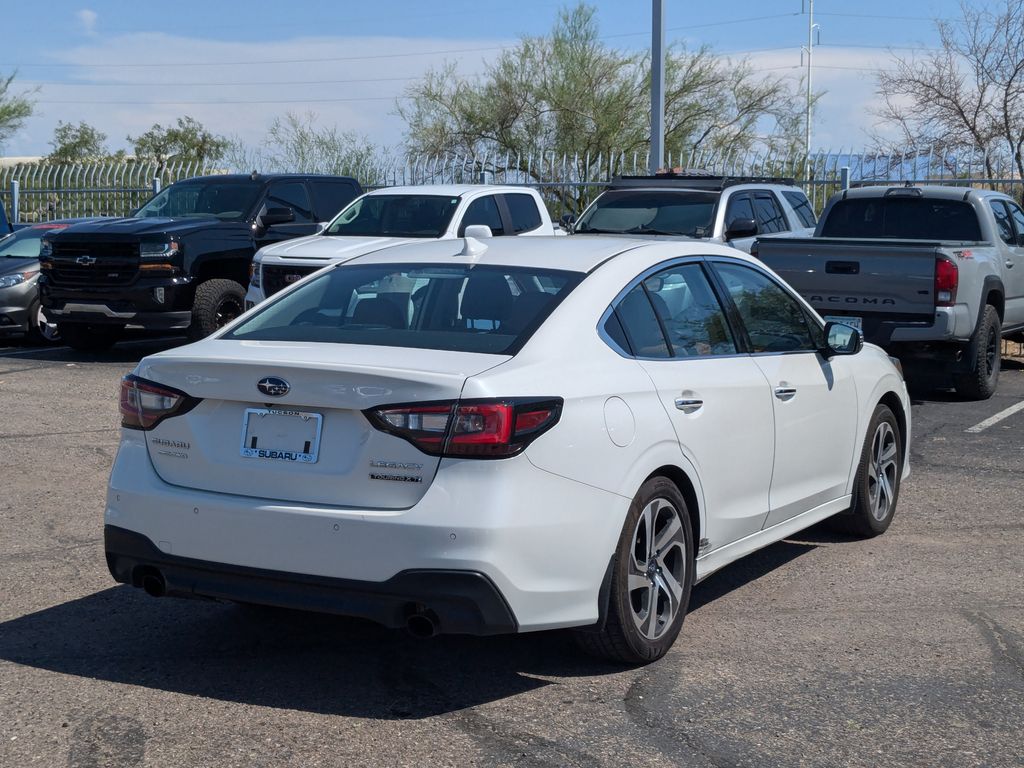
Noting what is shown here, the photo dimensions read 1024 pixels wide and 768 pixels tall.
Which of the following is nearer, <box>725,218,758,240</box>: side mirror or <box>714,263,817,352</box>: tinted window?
<box>714,263,817,352</box>: tinted window

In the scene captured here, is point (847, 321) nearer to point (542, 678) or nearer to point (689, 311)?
point (689, 311)

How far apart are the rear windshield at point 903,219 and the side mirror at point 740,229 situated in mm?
716

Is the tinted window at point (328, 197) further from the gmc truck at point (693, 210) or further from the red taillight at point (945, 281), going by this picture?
the red taillight at point (945, 281)

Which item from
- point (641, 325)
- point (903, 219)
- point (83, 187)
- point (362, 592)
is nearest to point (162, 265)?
point (903, 219)

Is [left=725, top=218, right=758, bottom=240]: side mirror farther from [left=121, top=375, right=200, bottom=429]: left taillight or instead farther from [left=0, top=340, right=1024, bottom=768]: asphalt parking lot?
[left=121, top=375, right=200, bottom=429]: left taillight

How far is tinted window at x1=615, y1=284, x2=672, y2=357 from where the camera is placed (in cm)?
524

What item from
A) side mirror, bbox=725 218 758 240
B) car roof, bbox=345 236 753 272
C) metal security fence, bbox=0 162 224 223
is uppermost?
metal security fence, bbox=0 162 224 223

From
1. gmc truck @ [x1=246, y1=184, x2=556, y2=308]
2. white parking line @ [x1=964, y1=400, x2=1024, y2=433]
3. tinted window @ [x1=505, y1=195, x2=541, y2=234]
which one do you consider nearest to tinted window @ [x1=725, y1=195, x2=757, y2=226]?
gmc truck @ [x1=246, y1=184, x2=556, y2=308]

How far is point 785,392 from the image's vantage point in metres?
6.07

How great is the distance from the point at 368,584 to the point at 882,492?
A: 378 cm

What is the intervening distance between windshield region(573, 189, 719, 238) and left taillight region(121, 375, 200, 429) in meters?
9.63

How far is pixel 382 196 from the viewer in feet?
49.8

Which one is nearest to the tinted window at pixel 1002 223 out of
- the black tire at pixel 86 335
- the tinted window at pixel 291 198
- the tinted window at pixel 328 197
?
the tinted window at pixel 328 197

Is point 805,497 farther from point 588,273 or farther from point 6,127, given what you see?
point 6,127
